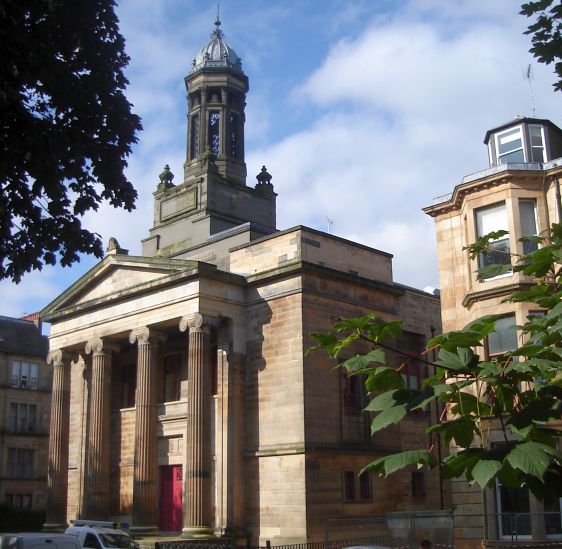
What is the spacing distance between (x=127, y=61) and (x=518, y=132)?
560 inches

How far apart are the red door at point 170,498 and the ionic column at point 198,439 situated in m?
2.64

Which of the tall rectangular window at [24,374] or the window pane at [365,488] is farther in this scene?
the tall rectangular window at [24,374]

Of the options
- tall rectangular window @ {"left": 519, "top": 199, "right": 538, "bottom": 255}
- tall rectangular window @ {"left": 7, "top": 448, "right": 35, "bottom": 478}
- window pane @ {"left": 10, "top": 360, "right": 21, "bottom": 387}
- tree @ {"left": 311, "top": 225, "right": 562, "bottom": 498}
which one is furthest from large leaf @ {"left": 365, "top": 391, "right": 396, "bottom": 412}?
window pane @ {"left": 10, "top": 360, "right": 21, "bottom": 387}

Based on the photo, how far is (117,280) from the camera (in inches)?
1436

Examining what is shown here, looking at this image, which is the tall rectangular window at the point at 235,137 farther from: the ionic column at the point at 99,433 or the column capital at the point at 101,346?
the ionic column at the point at 99,433

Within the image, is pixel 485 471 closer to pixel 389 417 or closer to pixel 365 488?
pixel 389 417

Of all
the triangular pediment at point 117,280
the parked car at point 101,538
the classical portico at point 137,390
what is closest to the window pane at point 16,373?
the classical portico at point 137,390

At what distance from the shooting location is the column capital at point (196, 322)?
103 feet

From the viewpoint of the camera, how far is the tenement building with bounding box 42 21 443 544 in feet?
101

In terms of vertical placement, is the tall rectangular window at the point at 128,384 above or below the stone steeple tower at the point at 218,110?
below

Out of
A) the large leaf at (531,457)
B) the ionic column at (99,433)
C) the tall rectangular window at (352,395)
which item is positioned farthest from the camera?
the ionic column at (99,433)

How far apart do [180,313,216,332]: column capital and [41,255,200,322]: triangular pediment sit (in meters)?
1.80

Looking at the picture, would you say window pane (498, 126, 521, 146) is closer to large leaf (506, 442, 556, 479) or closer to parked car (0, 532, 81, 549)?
parked car (0, 532, 81, 549)

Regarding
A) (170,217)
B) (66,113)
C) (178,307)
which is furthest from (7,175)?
(170,217)
